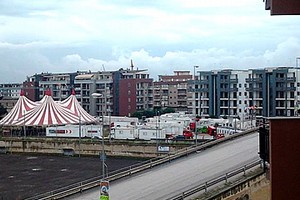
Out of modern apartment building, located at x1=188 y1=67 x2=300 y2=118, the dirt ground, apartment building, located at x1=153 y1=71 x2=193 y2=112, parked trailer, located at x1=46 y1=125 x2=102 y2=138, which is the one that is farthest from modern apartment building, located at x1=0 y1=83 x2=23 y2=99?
the dirt ground

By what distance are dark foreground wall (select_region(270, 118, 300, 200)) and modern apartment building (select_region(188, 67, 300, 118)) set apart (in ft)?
119

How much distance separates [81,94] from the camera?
62281 mm

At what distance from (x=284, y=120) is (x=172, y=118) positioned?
37.3 m

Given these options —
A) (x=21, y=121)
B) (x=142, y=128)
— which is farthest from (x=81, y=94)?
(x=142, y=128)

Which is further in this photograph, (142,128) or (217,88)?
(217,88)

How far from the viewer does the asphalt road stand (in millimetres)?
13742

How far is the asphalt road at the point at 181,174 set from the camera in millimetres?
13742

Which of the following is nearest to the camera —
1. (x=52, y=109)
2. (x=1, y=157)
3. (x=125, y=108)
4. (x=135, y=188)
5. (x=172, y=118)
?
(x=135, y=188)

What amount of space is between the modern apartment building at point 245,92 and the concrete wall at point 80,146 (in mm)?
12177

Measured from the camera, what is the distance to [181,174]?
51.8ft

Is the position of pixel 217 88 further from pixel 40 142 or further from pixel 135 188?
pixel 135 188

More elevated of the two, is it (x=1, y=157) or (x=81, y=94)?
(x=81, y=94)

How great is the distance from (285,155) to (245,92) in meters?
42.3

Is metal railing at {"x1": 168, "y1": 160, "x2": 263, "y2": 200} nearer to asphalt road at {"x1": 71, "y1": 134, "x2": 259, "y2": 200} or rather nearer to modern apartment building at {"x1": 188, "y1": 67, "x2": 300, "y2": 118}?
asphalt road at {"x1": 71, "y1": 134, "x2": 259, "y2": 200}
